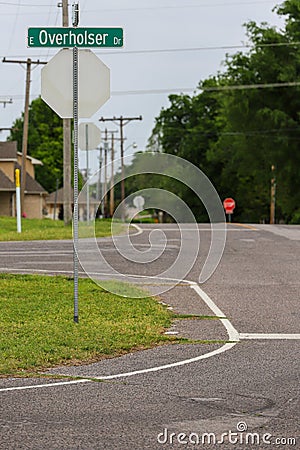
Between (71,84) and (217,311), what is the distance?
3.70 meters

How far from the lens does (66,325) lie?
1121 centimetres

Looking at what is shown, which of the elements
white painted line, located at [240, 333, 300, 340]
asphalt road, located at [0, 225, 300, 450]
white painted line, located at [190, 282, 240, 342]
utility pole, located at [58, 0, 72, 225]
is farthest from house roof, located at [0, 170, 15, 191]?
white painted line, located at [240, 333, 300, 340]

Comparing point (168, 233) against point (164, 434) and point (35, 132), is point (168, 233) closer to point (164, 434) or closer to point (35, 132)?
point (164, 434)

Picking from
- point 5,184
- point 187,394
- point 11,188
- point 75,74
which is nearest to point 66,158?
point 75,74

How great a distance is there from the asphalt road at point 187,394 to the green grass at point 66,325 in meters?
0.33

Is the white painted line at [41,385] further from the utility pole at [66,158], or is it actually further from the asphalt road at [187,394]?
the utility pole at [66,158]

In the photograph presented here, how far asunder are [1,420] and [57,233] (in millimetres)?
23444

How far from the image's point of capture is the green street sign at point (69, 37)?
1116cm

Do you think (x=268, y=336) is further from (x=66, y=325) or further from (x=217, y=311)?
(x=66, y=325)

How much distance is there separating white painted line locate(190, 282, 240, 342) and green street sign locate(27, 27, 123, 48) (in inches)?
148

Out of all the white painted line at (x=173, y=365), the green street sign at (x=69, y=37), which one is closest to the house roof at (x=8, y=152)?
the green street sign at (x=69, y=37)

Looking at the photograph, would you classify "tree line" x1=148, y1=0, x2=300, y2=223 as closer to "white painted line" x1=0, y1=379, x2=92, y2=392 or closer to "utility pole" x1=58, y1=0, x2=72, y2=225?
"utility pole" x1=58, y1=0, x2=72, y2=225

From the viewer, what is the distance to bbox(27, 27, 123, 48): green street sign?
440 inches

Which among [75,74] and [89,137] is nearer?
[75,74]
